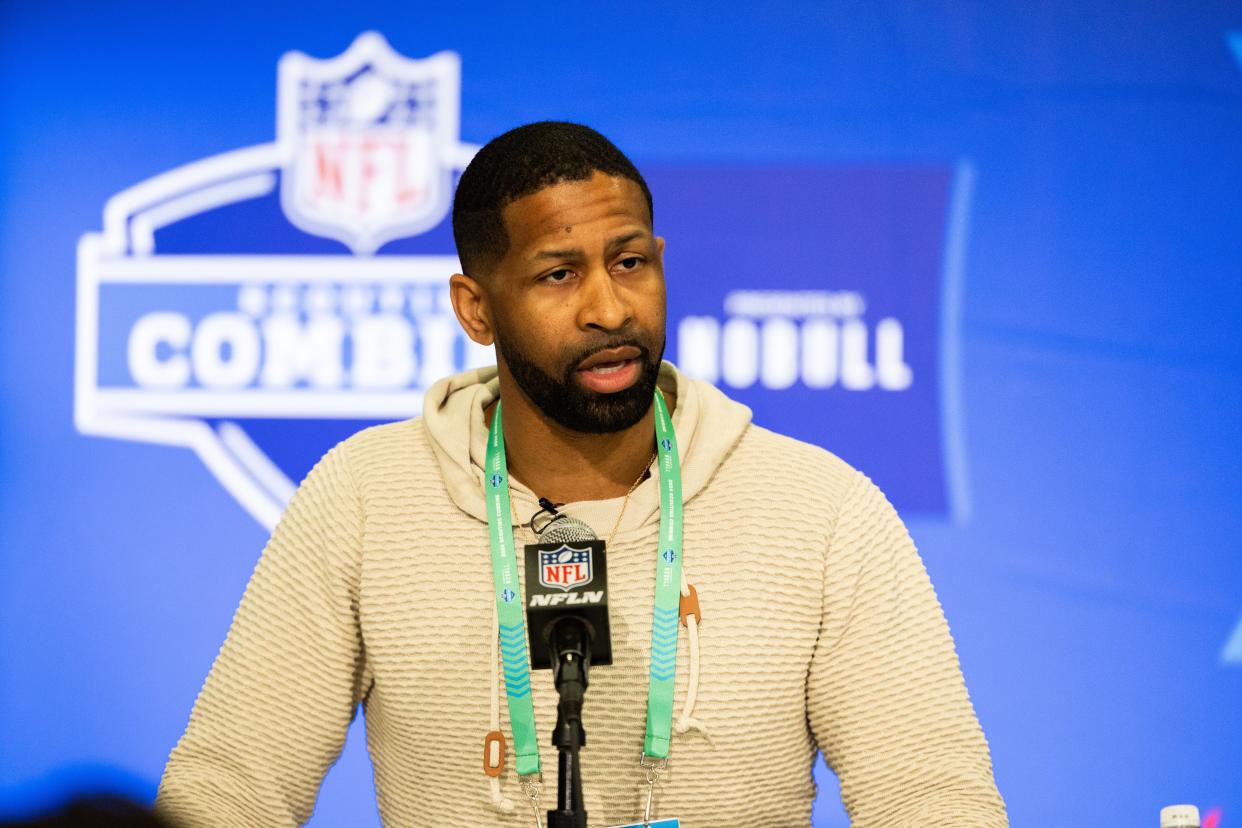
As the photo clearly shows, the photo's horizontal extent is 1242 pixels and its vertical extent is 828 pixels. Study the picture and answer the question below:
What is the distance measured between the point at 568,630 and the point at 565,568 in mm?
82

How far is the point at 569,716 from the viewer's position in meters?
1.47

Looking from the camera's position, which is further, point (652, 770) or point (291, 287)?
point (291, 287)

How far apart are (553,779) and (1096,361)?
2.03 m

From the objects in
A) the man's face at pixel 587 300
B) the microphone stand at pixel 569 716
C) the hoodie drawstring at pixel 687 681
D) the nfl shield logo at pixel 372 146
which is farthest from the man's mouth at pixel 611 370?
the nfl shield logo at pixel 372 146

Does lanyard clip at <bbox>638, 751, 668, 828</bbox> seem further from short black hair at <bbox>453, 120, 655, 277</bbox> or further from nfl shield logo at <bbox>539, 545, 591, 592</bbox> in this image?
short black hair at <bbox>453, 120, 655, 277</bbox>

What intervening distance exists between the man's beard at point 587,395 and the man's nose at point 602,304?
0.09 feet

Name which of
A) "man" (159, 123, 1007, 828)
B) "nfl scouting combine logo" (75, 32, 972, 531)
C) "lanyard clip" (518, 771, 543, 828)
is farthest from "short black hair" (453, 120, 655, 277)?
"nfl scouting combine logo" (75, 32, 972, 531)

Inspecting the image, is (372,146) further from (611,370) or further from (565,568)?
(565,568)

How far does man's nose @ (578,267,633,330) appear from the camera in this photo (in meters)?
1.98

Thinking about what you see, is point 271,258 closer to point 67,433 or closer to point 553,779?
point 67,433

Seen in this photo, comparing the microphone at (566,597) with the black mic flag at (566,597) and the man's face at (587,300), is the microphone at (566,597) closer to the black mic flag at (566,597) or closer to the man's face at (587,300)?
the black mic flag at (566,597)

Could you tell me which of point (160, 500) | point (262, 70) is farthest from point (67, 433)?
point (262, 70)

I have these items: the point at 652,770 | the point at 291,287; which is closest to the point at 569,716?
the point at 652,770

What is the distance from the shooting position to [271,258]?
142 inches
